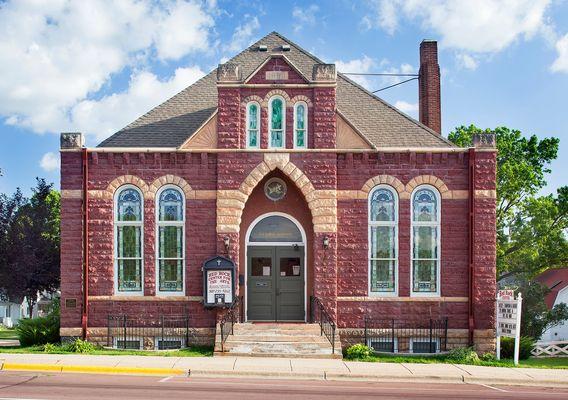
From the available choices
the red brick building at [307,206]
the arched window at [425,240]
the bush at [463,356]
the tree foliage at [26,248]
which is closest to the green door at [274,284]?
the red brick building at [307,206]

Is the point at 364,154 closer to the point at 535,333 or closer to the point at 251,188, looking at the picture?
the point at 251,188

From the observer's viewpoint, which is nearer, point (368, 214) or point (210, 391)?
point (210, 391)

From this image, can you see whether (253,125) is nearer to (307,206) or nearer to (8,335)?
(307,206)

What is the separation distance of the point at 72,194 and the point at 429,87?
14.2 metres

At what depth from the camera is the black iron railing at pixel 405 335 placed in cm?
2208

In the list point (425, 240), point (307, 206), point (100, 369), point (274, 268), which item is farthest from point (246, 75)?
point (100, 369)

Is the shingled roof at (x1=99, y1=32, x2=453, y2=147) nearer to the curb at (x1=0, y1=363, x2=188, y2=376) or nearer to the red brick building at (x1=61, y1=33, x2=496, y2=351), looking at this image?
the red brick building at (x1=61, y1=33, x2=496, y2=351)

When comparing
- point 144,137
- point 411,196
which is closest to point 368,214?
point 411,196

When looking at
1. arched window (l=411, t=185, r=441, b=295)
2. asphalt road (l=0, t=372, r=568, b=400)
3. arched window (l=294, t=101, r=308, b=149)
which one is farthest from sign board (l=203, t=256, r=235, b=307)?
arched window (l=411, t=185, r=441, b=295)

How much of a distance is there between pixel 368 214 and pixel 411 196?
1432mm

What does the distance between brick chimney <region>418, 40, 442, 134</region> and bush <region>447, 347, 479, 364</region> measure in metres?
9.95

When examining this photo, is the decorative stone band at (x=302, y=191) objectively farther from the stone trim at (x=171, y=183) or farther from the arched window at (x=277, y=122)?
the stone trim at (x=171, y=183)

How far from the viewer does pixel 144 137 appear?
23.4 meters

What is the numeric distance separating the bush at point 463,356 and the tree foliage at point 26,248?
66.1 feet
